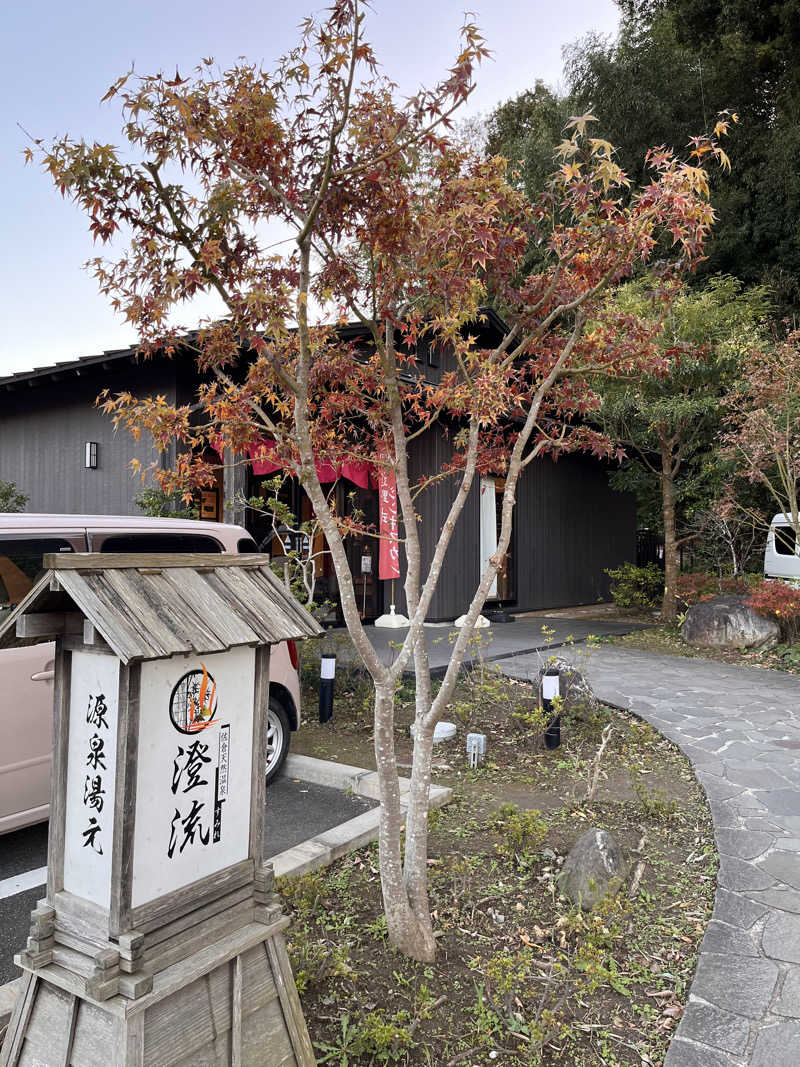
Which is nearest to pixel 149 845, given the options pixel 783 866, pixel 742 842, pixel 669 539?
pixel 783 866

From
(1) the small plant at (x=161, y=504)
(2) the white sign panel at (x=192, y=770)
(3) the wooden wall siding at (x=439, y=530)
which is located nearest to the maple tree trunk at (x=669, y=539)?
(3) the wooden wall siding at (x=439, y=530)

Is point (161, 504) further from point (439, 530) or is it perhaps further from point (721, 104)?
point (721, 104)

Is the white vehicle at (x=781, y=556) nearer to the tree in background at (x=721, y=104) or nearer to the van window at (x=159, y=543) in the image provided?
the tree in background at (x=721, y=104)

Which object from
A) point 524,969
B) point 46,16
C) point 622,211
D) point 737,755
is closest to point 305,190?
point 622,211

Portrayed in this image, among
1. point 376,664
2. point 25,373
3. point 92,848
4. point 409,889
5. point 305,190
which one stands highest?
point 25,373

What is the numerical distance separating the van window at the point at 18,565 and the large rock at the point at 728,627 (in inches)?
365

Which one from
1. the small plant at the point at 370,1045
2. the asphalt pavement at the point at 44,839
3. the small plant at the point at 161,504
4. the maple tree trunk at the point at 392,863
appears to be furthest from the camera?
the small plant at the point at 161,504

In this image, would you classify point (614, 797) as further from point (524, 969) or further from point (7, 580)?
point (7, 580)

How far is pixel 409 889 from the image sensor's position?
8.98 feet

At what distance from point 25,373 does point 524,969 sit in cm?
1039

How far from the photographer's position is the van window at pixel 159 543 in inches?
151

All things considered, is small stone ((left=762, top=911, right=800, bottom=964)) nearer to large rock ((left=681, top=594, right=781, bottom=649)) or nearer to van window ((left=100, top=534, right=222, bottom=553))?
van window ((left=100, top=534, right=222, bottom=553))

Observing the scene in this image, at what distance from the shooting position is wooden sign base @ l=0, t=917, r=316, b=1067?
1.56m

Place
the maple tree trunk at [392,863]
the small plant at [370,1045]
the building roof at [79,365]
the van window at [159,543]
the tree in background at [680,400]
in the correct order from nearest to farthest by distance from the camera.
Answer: the small plant at [370,1045] → the maple tree trunk at [392,863] → the van window at [159,543] → the building roof at [79,365] → the tree in background at [680,400]
